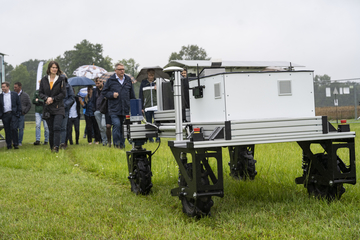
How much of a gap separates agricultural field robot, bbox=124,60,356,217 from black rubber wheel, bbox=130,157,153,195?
2.73 feet

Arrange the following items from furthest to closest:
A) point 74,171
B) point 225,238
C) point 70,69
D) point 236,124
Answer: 1. point 70,69
2. point 74,171
3. point 236,124
4. point 225,238

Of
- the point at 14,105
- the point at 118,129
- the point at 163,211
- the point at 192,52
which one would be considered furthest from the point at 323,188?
the point at 192,52

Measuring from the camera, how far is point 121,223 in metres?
3.36

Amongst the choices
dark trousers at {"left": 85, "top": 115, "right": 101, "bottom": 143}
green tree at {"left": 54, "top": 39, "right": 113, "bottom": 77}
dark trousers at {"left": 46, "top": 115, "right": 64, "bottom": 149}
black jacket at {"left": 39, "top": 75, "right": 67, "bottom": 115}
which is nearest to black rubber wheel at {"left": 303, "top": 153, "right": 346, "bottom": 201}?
dark trousers at {"left": 46, "top": 115, "right": 64, "bottom": 149}

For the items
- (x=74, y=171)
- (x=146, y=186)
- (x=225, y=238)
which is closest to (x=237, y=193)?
(x=146, y=186)

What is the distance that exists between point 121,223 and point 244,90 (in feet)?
5.18

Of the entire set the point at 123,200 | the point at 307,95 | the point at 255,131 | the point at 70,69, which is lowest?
the point at 123,200

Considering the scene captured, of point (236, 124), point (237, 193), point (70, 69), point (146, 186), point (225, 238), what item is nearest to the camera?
point (225, 238)

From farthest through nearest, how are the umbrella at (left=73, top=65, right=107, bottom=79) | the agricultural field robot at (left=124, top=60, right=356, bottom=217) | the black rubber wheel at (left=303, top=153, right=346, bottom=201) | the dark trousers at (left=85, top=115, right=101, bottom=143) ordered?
the umbrella at (left=73, top=65, right=107, bottom=79)
the dark trousers at (left=85, top=115, right=101, bottom=143)
the black rubber wheel at (left=303, top=153, right=346, bottom=201)
the agricultural field robot at (left=124, top=60, right=356, bottom=217)

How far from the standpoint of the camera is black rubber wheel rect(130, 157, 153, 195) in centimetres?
463

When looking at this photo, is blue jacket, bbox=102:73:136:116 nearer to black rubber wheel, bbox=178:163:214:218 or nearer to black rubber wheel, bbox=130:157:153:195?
black rubber wheel, bbox=130:157:153:195

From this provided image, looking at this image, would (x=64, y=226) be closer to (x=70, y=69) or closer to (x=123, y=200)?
(x=123, y=200)

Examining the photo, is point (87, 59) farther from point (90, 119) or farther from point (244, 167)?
point (244, 167)

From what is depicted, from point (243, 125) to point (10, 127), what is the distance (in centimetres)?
1005
